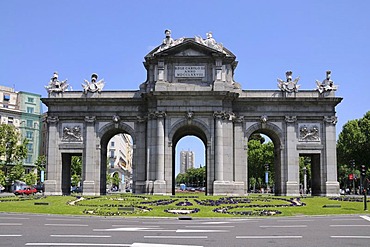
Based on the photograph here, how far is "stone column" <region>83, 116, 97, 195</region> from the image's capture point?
217 ft

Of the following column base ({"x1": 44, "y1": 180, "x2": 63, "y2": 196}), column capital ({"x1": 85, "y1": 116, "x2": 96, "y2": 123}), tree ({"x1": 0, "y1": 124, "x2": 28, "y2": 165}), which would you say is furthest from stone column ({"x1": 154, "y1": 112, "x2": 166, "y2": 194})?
tree ({"x1": 0, "y1": 124, "x2": 28, "y2": 165})

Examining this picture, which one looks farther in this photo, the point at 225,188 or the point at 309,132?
the point at 309,132

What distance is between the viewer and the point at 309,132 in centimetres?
6631

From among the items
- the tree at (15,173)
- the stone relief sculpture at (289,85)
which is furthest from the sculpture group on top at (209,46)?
the tree at (15,173)

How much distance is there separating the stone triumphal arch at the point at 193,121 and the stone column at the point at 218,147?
13 centimetres

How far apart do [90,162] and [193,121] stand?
1614cm

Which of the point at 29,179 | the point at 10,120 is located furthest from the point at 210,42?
the point at 10,120

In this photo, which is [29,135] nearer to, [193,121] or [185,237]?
[193,121]

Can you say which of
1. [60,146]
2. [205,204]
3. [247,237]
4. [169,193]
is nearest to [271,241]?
[247,237]

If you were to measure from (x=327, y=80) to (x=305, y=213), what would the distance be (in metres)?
31.7

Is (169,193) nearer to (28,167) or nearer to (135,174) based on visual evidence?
(135,174)

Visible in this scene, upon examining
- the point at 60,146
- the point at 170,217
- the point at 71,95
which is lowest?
the point at 170,217

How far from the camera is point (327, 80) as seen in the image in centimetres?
6706

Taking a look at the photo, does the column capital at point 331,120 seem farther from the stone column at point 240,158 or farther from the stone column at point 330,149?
the stone column at point 240,158
